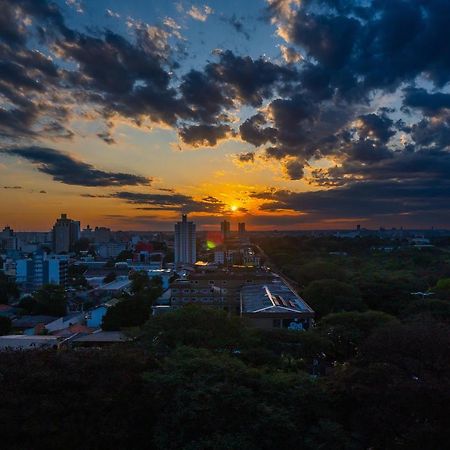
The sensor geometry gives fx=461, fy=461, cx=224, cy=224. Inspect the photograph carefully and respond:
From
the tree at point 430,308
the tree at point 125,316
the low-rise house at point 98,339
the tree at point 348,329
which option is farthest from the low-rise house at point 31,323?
the tree at point 430,308

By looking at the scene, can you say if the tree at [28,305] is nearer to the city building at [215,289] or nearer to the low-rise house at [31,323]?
the low-rise house at [31,323]

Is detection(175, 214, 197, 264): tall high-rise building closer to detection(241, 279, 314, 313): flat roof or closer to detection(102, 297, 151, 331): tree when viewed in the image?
detection(241, 279, 314, 313): flat roof

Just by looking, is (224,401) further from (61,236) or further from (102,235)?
(102,235)

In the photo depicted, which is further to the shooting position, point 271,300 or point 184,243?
point 184,243

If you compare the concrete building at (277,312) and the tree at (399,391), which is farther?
the concrete building at (277,312)

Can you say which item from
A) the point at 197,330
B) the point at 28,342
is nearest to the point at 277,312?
the point at 197,330

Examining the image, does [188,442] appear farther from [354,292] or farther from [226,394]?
[354,292]

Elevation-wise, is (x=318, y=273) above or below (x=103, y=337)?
above
